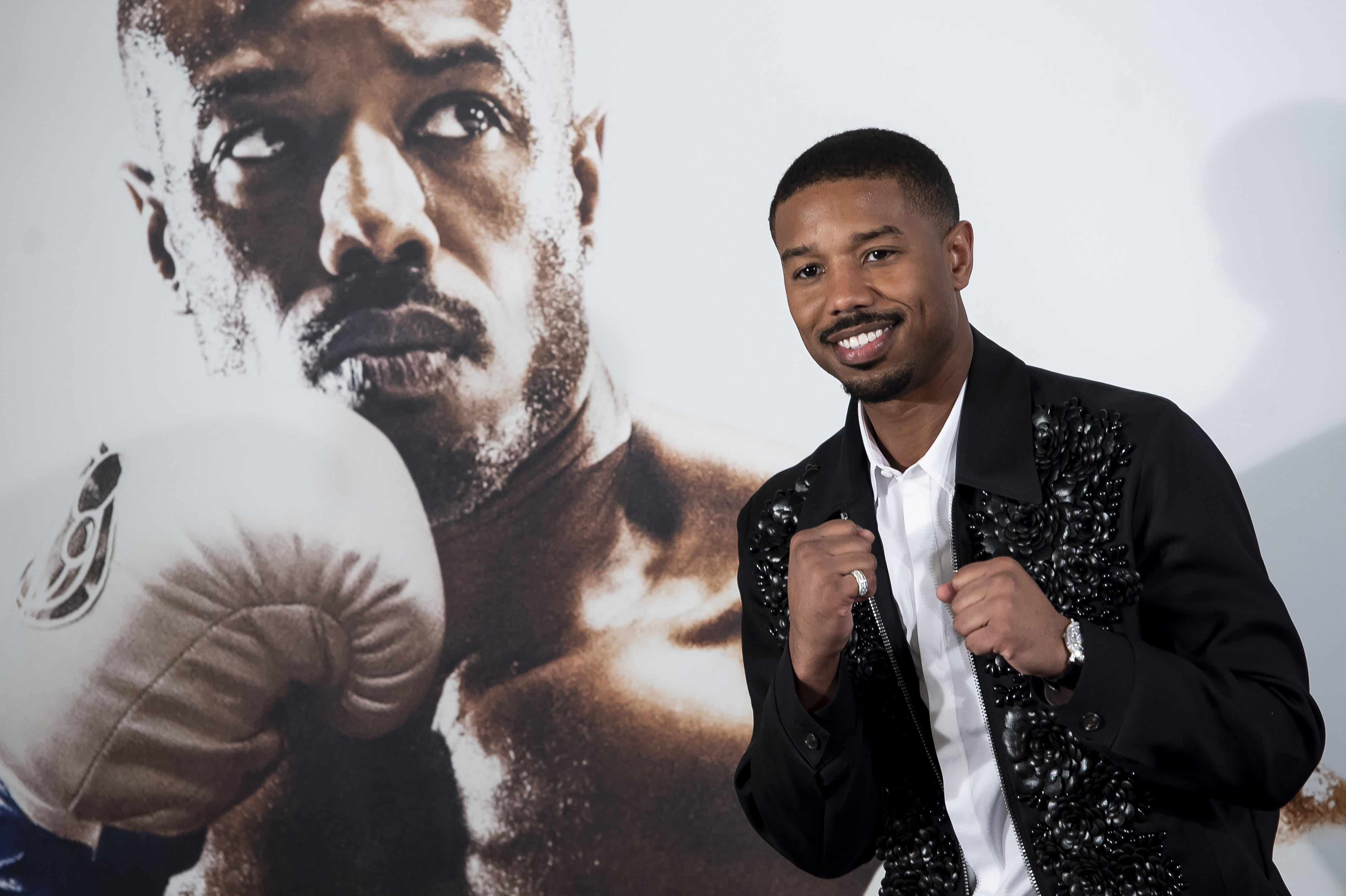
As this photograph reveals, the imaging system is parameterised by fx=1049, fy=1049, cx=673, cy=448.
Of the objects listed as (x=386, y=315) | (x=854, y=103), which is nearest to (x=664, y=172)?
(x=854, y=103)

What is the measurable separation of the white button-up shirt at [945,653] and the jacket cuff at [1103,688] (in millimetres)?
213

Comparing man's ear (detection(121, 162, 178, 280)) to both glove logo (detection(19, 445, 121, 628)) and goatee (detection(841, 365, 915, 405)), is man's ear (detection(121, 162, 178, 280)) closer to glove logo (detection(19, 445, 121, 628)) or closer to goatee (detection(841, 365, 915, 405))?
glove logo (detection(19, 445, 121, 628))

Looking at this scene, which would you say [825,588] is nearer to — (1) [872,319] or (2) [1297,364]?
(1) [872,319]

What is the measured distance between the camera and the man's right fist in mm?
1369

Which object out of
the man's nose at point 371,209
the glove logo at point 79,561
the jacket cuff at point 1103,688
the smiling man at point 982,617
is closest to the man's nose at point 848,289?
the smiling man at point 982,617

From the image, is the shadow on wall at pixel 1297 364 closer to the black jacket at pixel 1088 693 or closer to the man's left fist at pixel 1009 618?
the black jacket at pixel 1088 693

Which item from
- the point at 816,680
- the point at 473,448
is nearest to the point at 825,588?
the point at 816,680

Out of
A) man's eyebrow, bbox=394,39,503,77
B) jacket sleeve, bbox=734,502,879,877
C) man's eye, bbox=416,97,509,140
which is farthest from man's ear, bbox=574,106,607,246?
jacket sleeve, bbox=734,502,879,877

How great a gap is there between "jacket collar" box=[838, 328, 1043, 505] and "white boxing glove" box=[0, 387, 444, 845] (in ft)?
4.36

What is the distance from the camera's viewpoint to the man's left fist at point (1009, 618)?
4.07ft

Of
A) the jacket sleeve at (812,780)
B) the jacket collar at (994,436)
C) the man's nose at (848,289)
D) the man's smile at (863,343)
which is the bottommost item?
the jacket sleeve at (812,780)

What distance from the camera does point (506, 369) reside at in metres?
2.56

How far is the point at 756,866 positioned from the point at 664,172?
5.42 ft

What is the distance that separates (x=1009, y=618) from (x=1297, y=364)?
1467mm
